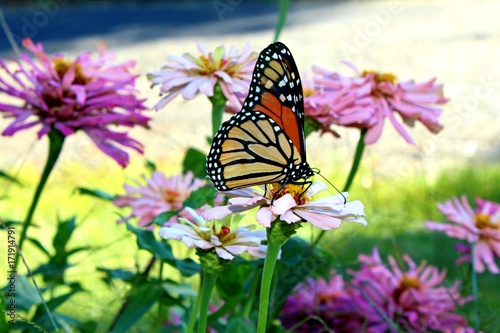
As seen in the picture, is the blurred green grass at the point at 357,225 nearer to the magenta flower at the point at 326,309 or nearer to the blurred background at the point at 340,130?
the blurred background at the point at 340,130

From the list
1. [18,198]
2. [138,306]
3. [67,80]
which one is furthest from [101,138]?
[18,198]

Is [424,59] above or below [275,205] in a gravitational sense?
above

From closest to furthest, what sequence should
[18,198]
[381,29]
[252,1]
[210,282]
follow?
[210,282] < [18,198] < [381,29] < [252,1]

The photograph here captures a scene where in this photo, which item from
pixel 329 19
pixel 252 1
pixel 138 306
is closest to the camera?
pixel 138 306

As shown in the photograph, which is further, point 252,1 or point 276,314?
point 252,1

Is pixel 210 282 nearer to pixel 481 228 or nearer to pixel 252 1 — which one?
pixel 481 228

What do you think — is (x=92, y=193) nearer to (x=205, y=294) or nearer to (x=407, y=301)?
(x=205, y=294)

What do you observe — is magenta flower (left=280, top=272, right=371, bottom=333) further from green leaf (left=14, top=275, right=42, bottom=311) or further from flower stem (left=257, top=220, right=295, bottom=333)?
flower stem (left=257, top=220, right=295, bottom=333)

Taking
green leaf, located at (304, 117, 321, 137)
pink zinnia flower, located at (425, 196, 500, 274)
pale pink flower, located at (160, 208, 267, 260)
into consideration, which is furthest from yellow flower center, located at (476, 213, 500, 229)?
pale pink flower, located at (160, 208, 267, 260)

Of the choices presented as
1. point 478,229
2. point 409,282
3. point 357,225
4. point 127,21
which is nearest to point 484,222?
point 478,229
